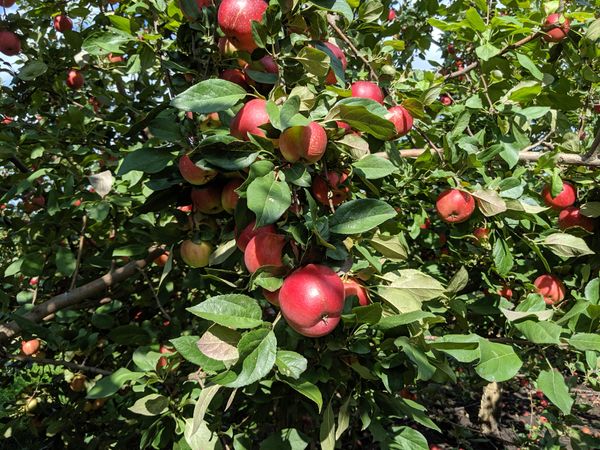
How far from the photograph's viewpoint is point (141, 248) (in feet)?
4.87

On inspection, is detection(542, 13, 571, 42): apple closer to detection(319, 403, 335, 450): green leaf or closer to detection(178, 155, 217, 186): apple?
detection(178, 155, 217, 186): apple

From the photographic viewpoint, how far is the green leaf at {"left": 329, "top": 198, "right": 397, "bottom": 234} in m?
0.83

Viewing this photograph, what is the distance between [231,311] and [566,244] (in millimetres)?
1199

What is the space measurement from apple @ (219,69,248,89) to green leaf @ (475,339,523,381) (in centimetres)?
79

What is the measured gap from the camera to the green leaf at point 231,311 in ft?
2.47

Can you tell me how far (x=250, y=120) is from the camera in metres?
0.87

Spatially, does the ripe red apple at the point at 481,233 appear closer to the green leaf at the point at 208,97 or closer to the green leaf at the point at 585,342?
the green leaf at the point at 585,342

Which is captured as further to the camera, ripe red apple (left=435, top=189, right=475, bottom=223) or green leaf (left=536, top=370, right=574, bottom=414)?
ripe red apple (left=435, top=189, right=475, bottom=223)

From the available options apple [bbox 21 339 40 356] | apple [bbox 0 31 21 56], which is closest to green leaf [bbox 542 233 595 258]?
apple [bbox 21 339 40 356]

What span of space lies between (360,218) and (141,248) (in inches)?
35.8

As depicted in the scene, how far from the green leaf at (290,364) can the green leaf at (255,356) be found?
1.2 inches

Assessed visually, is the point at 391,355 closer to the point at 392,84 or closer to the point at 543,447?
the point at 392,84

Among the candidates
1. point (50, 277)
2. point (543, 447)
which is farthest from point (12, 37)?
point (543, 447)

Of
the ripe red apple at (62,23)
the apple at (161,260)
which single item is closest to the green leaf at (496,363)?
the apple at (161,260)
